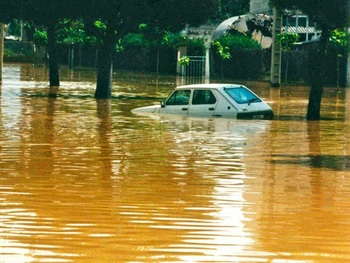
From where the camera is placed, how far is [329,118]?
1213 inches

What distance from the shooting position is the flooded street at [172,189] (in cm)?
970

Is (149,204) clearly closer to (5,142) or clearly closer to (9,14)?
(5,142)

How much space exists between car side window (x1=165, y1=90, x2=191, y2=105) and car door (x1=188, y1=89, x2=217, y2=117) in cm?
20

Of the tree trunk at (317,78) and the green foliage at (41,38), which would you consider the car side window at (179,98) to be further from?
the green foliage at (41,38)

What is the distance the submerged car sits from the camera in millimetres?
28609

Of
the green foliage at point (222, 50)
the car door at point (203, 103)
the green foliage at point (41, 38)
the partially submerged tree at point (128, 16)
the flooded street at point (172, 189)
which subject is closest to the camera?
the flooded street at point (172, 189)

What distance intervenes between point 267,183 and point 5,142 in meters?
7.51

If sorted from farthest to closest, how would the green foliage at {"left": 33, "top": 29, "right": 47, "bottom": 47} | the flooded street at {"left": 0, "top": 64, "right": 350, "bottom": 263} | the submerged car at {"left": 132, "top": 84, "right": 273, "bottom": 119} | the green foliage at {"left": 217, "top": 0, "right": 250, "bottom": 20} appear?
the green foliage at {"left": 217, "top": 0, "right": 250, "bottom": 20} < the green foliage at {"left": 33, "top": 29, "right": 47, "bottom": 47} < the submerged car at {"left": 132, "top": 84, "right": 273, "bottom": 119} < the flooded street at {"left": 0, "top": 64, "right": 350, "bottom": 263}

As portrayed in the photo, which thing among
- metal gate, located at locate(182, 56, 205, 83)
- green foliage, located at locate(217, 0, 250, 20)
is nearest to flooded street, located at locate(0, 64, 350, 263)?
metal gate, located at locate(182, 56, 205, 83)

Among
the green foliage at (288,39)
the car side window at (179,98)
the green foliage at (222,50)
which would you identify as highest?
the green foliage at (288,39)

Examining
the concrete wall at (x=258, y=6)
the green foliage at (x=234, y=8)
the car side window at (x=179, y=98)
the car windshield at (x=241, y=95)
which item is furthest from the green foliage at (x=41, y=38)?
the car windshield at (x=241, y=95)

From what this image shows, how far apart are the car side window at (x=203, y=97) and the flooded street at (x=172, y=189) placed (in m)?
1.12

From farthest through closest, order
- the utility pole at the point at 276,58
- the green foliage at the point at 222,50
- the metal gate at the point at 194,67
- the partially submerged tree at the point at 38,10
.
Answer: the metal gate at the point at 194,67, the green foliage at the point at 222,50, the utility pole at the point at 276,58, the partially submerged tree at the point at 38,10

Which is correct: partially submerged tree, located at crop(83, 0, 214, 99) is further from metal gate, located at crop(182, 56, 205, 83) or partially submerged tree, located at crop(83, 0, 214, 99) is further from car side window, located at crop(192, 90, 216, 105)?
metal gate, located at crop(182, 56, 205, 83)
